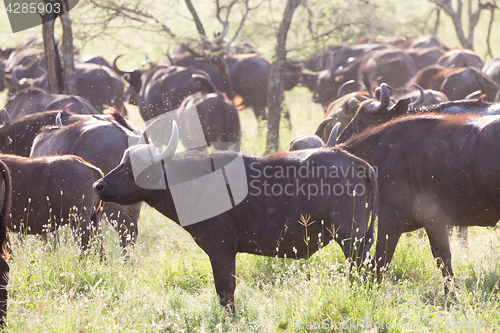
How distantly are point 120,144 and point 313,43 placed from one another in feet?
17.3

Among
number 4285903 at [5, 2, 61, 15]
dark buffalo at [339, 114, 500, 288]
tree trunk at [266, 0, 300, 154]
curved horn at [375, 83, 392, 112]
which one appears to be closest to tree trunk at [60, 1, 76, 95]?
number 4285903 at [5, 2, 61, 15]

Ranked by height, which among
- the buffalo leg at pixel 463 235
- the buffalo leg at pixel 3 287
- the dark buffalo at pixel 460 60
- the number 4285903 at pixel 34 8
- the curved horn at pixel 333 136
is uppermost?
the number 4285903 at pixel 34 8

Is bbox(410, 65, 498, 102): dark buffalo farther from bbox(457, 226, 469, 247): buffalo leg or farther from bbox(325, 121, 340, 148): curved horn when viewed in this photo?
bbox(325, 121, 340, 148): curved horn

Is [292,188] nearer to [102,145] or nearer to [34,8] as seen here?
[102,145]

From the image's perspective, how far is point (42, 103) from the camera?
8.98m

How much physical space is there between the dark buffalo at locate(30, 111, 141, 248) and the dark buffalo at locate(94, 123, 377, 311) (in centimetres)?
178

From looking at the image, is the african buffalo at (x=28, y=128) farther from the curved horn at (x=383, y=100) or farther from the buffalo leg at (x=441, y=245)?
the buffalo leg at (x=441, y=245)

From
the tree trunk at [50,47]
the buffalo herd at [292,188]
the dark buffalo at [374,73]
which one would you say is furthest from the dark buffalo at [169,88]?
the buffalo herd at [292,188]

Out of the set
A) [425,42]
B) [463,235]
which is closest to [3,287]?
[463,235]

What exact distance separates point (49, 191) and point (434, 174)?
11.9 feet

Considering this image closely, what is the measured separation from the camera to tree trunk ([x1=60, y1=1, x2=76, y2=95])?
29.5 feet

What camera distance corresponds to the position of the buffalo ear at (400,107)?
5797 millimetres

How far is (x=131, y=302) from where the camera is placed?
4.29m

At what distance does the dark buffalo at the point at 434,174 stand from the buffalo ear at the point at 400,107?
3.03 feet
